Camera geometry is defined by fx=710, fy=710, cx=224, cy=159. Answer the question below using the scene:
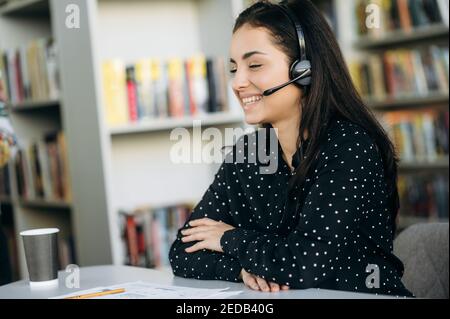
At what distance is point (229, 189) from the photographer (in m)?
1.57

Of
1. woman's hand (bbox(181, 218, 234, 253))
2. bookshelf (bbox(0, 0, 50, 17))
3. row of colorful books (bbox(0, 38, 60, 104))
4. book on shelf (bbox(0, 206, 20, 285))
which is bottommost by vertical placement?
book on shelf (bbox(0, 206, 20, 285))

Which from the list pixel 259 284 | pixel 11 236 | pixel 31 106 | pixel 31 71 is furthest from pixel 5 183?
pixel 259 284

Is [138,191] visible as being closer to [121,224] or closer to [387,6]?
[121,224]

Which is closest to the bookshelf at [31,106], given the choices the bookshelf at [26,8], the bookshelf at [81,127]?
the bookshelf at [81,127]

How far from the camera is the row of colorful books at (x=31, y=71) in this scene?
3.01 metres

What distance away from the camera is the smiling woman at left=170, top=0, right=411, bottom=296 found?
50.3 inches

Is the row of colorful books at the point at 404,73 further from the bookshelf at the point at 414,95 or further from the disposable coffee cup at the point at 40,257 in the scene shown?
the disposable coffee cup at the point at 40,257

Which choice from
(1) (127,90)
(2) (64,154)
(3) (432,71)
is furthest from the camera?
(3) (432,71)

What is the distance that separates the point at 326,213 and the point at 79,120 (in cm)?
168

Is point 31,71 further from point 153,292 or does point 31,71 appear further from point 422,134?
point 153,292

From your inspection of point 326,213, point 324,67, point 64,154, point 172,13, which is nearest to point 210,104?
point 172,13

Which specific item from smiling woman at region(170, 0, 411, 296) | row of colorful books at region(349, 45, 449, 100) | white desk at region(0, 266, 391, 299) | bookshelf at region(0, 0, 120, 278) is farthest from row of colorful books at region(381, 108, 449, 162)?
white desk at region(0, 266, 391, 299)

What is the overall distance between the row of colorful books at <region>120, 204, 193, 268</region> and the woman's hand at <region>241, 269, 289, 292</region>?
154 cm

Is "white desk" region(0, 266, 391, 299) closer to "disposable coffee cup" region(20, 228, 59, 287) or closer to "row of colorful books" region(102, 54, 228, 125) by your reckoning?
"disposable coffee cup" region(20, 228, 59, 287)
